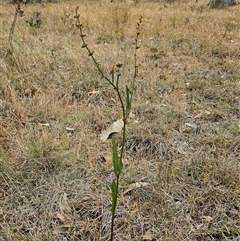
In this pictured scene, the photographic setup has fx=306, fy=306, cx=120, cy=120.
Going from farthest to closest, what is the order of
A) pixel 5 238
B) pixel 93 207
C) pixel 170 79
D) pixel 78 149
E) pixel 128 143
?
pixel 170 79 < pixel 128 143 < pixel 78 149 < pixel 93 207 < pixel 5 238

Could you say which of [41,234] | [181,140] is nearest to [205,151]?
[181,140]

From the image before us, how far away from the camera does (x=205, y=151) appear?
2148 millimetres

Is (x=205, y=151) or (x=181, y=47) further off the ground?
(x=181, y=47)

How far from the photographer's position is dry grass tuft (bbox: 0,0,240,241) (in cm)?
165

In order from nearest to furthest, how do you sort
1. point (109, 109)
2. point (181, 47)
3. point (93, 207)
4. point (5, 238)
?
point (5, 238) → point (93, 207) → point (109, 109) → point (181, 47)

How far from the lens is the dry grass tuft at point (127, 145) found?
1648 millimetres

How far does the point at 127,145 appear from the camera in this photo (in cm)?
221

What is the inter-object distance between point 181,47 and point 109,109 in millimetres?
1976

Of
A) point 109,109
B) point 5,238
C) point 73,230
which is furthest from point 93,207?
point 109,109

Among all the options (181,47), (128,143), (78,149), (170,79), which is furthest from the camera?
(181,47)

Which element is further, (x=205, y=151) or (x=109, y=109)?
(x=109, y=109)

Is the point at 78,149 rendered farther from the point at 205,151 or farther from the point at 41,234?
the point at 205,151

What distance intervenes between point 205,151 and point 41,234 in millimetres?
1218

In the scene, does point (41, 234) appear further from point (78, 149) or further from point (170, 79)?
point (170, 79)
